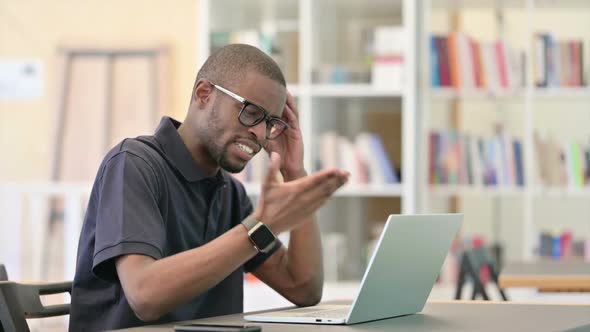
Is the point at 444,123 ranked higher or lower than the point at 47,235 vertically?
higher

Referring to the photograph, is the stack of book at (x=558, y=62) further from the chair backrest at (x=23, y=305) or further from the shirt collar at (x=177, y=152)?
the chair backrest at (x=23, y=305)

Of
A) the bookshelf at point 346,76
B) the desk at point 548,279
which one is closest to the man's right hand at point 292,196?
the desk at point 548,279

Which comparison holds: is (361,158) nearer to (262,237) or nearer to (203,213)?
(203,213)

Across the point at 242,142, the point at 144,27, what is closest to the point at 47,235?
the point at 144,27

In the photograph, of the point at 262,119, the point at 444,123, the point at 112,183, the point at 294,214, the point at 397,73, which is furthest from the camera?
the point at 444,123

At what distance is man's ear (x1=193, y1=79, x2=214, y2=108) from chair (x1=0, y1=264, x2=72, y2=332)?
46 cm

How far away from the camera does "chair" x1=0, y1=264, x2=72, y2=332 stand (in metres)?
1.74

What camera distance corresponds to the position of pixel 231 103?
76.9 inches

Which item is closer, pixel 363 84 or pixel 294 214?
pixel 294 214

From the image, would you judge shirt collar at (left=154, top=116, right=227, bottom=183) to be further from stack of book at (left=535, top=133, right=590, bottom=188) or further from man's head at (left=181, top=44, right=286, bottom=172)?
stack of book at (left=535, top=133, right=590, bottom=188)

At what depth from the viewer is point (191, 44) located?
6.91m

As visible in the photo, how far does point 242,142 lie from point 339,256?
291 centimetres

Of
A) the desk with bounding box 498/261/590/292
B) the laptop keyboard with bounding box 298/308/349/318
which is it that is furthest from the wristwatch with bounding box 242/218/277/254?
the desk with bounding box 498/261/590/292

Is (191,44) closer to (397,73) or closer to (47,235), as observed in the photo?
(47,235)
